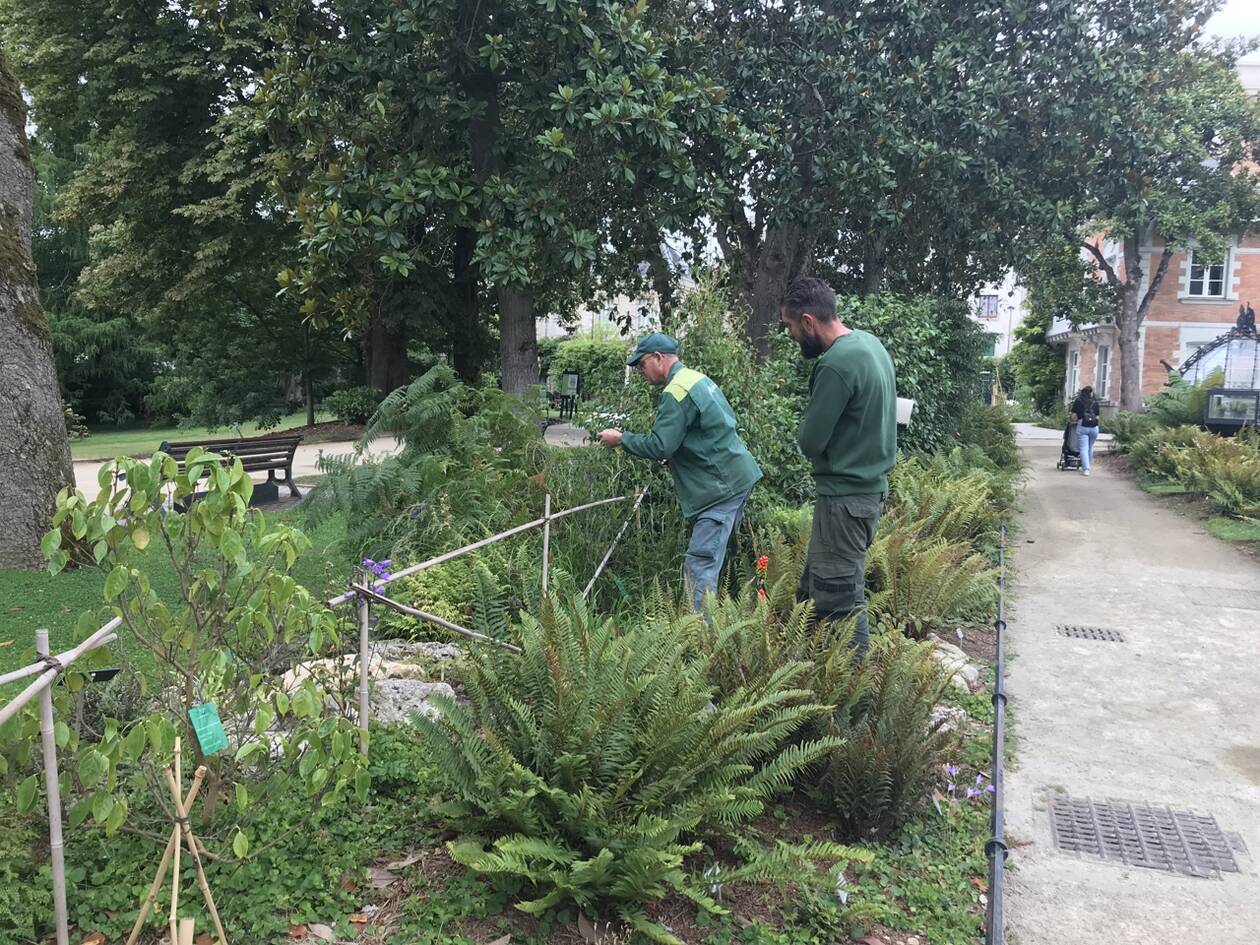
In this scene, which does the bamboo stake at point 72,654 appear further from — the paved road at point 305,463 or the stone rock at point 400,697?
the paved road at point 305,463

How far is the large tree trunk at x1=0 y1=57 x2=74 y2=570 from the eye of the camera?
280 inches

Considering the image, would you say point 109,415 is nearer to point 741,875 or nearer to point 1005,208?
point 1005,208

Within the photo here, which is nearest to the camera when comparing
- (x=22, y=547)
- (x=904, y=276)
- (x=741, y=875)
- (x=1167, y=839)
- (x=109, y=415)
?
(x=741, y=875)

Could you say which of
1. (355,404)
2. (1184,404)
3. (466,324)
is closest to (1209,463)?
(1184,404)

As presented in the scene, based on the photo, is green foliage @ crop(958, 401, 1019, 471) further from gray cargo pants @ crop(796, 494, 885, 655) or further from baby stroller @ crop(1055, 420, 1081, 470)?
gray cargo pants @ crop(796, 494, 885, 655)

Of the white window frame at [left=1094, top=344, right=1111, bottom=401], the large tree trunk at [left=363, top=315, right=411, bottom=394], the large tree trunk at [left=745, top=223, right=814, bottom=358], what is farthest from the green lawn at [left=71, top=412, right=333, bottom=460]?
the white window frame at [left=1094, top=344, right=1111, bottom=401]

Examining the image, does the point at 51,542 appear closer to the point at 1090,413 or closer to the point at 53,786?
the point at 53,786

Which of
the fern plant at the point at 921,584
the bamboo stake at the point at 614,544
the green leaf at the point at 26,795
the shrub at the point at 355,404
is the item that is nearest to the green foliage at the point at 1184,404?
the fern plant at the point at 921,584

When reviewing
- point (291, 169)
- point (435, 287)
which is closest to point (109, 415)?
point (435, 287)

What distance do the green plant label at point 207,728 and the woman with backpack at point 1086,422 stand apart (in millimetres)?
17814

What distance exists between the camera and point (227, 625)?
2639 mm

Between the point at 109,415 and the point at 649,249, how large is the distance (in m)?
38.0

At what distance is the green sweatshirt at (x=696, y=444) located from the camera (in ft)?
16.4

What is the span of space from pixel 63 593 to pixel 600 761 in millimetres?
5453
